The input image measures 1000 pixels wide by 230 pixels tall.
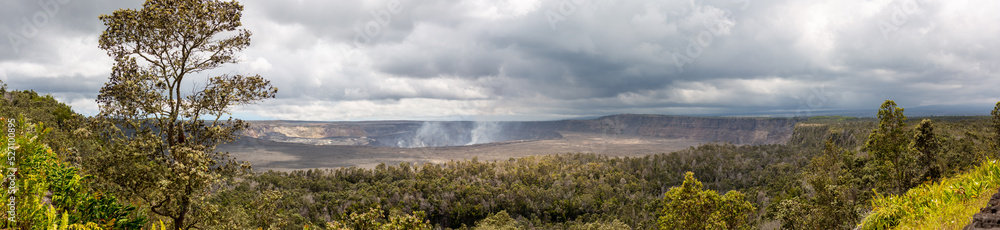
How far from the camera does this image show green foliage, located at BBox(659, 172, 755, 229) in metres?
27.3

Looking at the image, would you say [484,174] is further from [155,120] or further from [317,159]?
[155,120]

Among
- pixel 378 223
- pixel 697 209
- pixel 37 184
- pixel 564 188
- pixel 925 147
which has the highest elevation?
pixel 37 184

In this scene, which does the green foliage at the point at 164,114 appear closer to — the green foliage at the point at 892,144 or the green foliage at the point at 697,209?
the green foliage at the point at 697,209

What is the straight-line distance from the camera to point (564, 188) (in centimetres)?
8050

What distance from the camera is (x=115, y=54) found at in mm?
12242

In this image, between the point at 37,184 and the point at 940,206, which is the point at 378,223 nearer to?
the point at 37,184

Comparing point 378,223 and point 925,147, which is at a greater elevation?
point 925,147

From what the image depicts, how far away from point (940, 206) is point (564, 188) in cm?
7308

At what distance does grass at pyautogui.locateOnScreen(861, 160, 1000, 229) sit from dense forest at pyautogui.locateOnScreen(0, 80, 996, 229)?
1041 centimetres

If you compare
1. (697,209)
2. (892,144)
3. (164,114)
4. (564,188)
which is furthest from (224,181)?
(564,188)

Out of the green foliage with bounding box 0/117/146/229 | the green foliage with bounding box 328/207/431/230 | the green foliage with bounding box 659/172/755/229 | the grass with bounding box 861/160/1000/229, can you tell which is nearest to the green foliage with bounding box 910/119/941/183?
the green foliage with bounding box 659/172/755/229

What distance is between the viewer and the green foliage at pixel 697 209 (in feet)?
89.6

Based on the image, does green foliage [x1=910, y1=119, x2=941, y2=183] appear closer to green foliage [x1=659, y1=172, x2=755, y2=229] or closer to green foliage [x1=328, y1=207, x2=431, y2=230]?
green foliage [x1=659, y1=172, x2=755, y2=229]

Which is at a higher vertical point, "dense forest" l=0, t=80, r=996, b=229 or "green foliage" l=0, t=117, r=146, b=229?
"green foliage" l=0, t=117, r=146, b=229
